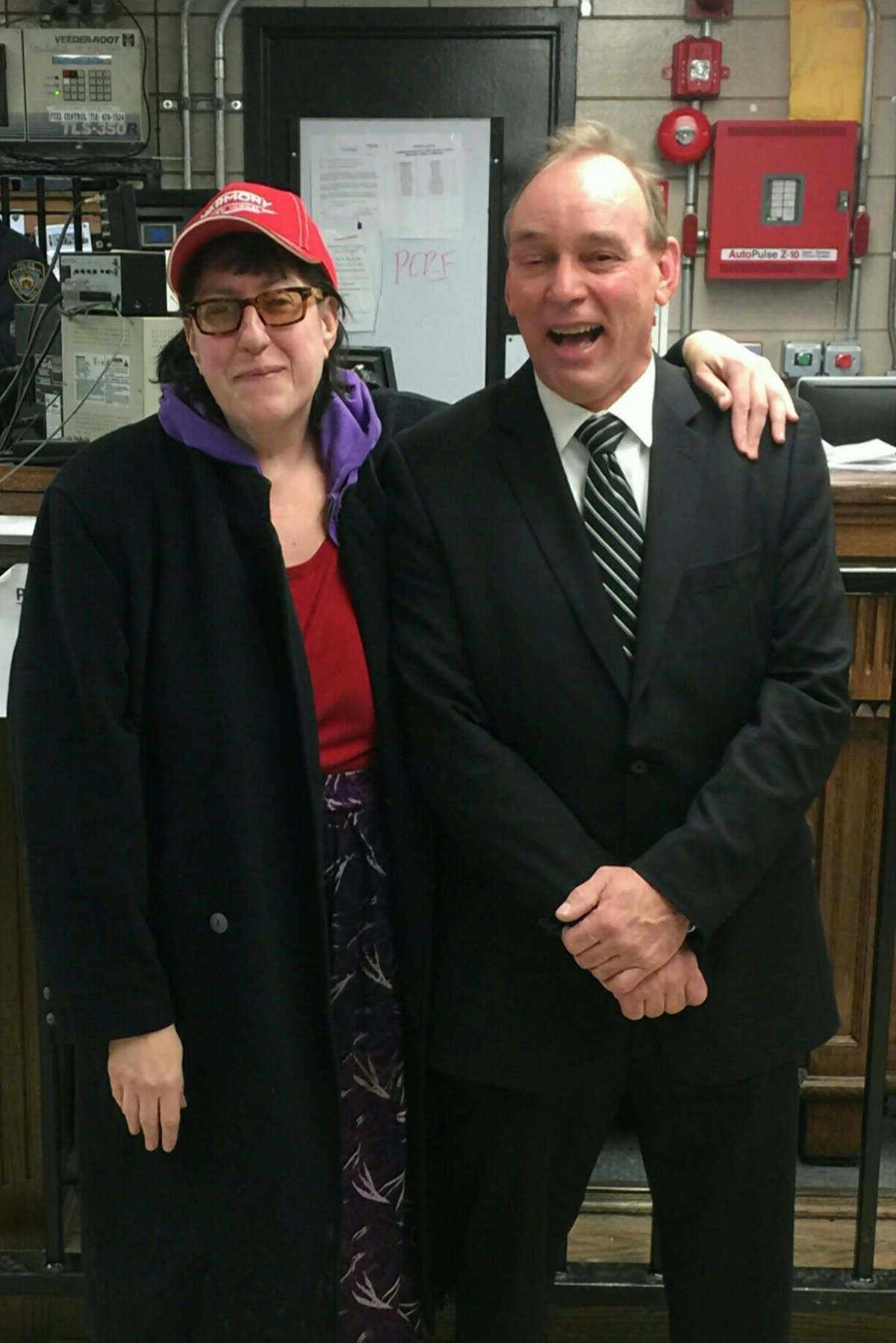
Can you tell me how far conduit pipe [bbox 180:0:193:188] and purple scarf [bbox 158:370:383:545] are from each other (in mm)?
3527

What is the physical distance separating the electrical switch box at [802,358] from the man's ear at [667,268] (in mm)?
3383

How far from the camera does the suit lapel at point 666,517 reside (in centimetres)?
127

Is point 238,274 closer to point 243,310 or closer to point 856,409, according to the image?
point 243,310

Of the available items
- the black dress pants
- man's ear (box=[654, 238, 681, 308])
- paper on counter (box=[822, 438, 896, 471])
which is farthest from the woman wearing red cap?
paper on counter (box=[822, 438, 896, 471])

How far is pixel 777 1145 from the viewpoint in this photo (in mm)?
1334

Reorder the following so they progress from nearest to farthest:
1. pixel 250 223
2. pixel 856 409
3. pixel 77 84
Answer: pixel 250 223 → pixel 856 409 → pixel 77 84

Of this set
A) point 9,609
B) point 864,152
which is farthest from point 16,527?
point 864,152

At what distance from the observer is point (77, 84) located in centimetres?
446

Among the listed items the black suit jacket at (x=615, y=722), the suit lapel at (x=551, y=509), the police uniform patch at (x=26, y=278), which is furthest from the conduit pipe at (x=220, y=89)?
the black suit jacket at (x=615, y=722)

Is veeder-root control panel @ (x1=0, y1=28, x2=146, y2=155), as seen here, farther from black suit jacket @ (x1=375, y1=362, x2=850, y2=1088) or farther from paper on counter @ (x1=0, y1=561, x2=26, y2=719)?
black suit jacket @ (x1=375, y1=362, x2=850, y2=1088)

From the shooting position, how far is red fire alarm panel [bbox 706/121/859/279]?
448 centimetres

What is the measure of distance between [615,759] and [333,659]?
0.29m

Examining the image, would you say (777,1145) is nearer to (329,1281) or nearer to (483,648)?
(329,1281)

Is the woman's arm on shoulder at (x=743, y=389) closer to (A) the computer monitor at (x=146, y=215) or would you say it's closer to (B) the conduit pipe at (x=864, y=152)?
(A) the computer monitor at (x=146, y=215)
